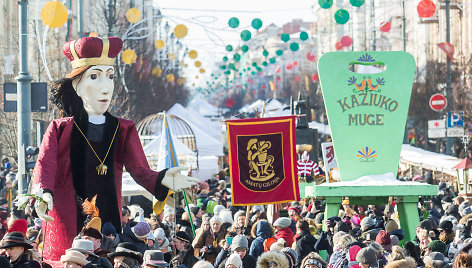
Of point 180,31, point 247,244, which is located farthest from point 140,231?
point 180,31

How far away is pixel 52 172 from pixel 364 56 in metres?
5.23

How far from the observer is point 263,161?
43.4ft

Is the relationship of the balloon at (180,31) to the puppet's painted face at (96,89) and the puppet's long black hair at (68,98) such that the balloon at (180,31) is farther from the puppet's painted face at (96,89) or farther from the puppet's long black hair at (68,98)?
the puppet's painted face at (96,89)

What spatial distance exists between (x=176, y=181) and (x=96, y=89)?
1.17m

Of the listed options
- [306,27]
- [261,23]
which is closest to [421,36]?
[261,23]

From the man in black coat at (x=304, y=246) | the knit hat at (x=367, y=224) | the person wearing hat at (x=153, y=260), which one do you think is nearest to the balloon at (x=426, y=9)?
the knit hat at (x=367, y=224)

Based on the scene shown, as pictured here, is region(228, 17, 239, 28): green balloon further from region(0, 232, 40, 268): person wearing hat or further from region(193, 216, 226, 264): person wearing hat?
region(0, 232, 40, 268): person wearing hat

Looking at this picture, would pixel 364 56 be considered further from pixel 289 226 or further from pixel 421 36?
pixel 421 36

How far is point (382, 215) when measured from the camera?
17.1 m

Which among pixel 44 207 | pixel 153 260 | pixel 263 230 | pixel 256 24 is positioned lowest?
pixel 263 230

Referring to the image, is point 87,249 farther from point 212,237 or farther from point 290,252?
point 212,237

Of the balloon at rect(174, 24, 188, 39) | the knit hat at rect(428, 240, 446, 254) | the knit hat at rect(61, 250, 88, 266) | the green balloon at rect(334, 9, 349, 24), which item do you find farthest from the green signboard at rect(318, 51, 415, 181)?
the balloon at rect(174, 24, 188, 39)

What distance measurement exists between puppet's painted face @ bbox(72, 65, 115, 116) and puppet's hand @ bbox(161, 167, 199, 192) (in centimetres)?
91

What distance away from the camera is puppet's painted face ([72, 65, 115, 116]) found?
9.84m
